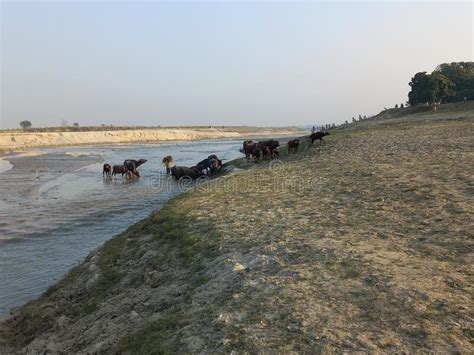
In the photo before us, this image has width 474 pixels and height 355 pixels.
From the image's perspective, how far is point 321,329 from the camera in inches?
204

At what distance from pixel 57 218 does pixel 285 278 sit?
45.6 ft

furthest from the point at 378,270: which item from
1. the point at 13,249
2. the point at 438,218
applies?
the point at 13,249

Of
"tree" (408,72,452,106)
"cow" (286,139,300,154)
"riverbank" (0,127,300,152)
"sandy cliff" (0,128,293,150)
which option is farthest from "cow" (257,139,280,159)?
"sandy cliff" (0,128,293,150)

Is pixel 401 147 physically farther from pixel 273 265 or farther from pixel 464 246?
pixel 273 265

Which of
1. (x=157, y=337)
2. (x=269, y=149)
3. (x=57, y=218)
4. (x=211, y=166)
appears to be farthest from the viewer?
(x=211, y=166)

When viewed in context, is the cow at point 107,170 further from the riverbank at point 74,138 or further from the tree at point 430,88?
the riverbank at point 74,138

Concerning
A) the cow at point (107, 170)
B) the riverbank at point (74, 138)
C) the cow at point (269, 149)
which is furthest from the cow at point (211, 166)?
the riverbank at point (74, 138)

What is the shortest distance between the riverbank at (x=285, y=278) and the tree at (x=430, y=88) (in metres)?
44.9

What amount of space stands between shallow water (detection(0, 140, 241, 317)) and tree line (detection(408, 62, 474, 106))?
39.3 metres

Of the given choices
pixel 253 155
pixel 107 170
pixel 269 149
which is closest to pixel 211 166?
pixel 253 155

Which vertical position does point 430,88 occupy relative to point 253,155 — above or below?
above

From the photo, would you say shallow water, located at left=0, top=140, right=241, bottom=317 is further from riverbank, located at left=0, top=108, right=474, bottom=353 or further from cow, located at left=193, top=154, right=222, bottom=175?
cow, located at left=193, top=154, right=222, bottom=175

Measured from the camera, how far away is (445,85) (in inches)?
2138

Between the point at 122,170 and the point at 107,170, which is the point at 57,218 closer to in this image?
the point at 122,170
